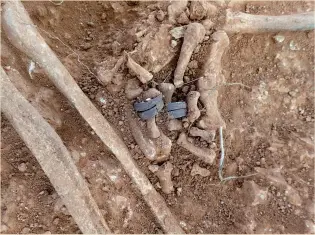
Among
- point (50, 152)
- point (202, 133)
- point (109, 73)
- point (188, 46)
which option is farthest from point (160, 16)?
point (50, 152)

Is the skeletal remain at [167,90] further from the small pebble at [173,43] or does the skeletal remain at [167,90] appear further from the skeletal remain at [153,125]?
the small pebble at [173,43]

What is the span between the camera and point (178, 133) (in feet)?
9.80

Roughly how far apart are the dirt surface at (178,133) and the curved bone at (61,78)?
0.09 metres

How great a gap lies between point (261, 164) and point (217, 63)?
3.02ft

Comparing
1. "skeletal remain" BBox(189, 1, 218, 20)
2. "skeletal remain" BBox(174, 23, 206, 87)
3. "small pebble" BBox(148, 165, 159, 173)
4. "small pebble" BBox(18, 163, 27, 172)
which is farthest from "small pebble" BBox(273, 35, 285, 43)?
"small pebble" BBox(18, 163, 27, 172)

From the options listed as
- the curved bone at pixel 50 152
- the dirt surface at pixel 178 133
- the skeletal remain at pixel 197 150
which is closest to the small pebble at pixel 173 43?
the dirt surface at pixel 178 133

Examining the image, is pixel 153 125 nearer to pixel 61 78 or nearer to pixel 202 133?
pixel 202 133

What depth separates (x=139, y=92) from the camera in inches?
116

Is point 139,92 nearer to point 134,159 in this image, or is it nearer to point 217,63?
point 134,159

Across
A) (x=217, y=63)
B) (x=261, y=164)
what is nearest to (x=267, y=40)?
(x=217, y=63)

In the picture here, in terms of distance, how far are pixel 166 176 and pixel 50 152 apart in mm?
910

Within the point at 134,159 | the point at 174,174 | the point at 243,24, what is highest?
the point at 243,24

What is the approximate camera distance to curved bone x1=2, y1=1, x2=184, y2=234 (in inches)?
107

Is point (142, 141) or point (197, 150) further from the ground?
point (142, 141)
